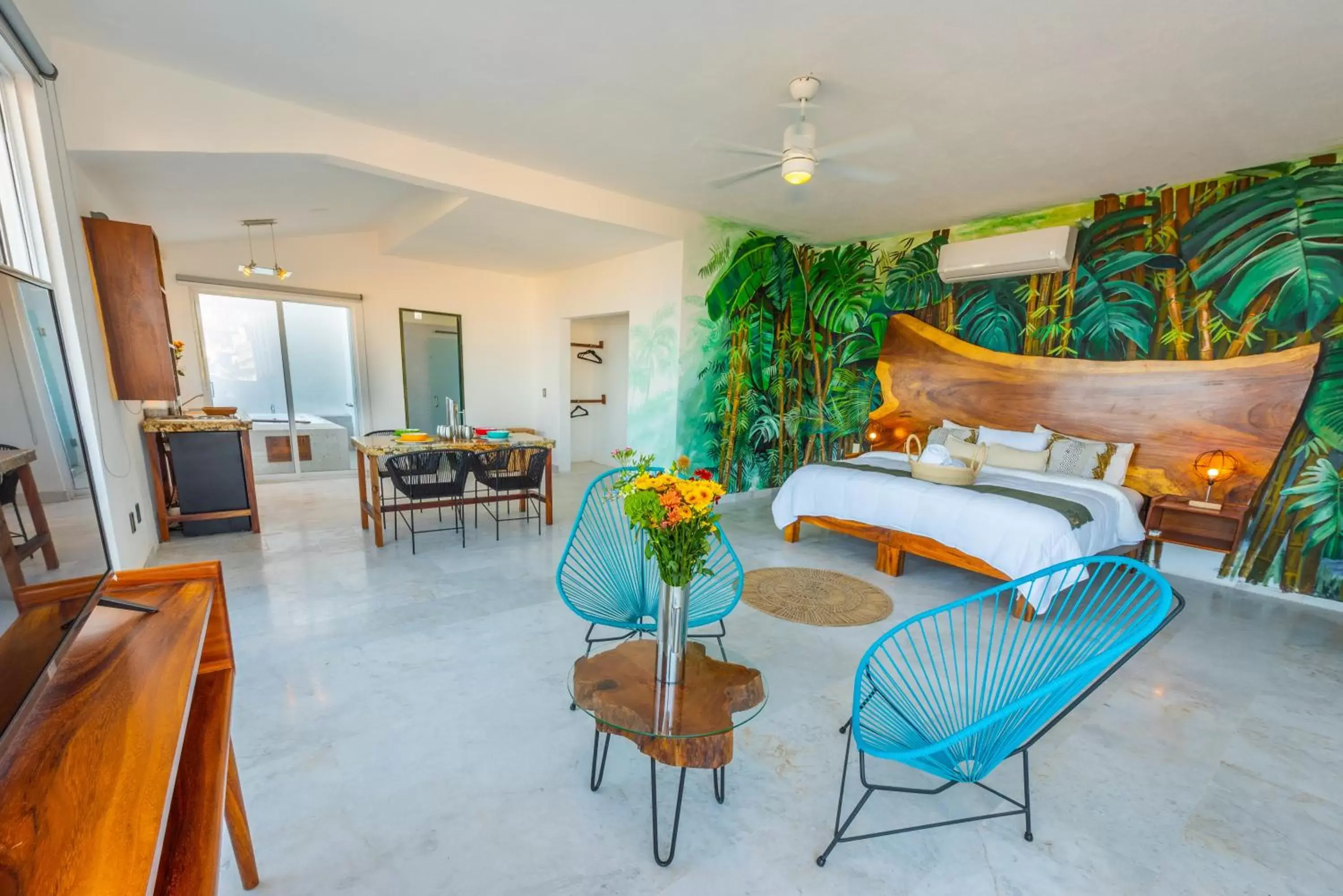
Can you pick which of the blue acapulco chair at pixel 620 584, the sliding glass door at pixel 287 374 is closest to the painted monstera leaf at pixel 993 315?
the blue acapulco chair at pixel 620 584

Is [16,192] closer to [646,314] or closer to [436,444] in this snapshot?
[436,444]

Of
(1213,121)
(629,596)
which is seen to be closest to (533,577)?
(629,596)

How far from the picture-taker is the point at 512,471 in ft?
15.3

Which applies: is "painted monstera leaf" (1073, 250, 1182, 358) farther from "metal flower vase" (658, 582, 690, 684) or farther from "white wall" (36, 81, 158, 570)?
"white wall" (36, 81, 158, 570)

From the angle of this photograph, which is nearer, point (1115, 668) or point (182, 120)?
point (1115, 668)

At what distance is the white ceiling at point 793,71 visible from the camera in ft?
7.34

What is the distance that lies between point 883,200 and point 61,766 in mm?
5260

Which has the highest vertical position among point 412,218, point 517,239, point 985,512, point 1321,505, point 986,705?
point 412,218

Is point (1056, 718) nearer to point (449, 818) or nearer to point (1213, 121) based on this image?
point (449, 818)

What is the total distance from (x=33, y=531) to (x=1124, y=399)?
Result: 593 centimetres

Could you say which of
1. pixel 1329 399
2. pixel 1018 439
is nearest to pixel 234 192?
pixel 1018 439

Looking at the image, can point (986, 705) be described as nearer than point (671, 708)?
No

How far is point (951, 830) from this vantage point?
176cm

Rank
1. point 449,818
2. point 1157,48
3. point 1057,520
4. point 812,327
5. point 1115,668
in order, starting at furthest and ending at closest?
point 812,327, point 1057,520, point 1157,48, point 449,818, point 1115,668
